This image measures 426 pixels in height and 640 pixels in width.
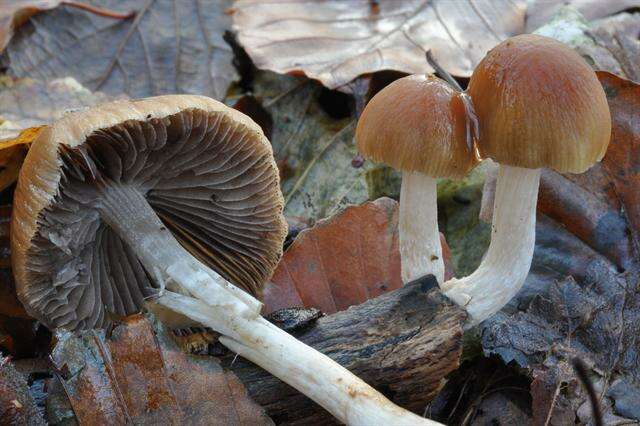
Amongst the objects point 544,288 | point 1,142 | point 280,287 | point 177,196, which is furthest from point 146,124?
point 544,288

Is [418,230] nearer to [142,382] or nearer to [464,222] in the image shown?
[464,222]

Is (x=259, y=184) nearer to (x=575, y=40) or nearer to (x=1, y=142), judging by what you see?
(x=1, y=142)

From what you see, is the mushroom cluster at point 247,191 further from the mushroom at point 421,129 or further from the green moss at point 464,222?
the green moss at point 464,222

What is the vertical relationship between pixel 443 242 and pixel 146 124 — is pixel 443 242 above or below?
below

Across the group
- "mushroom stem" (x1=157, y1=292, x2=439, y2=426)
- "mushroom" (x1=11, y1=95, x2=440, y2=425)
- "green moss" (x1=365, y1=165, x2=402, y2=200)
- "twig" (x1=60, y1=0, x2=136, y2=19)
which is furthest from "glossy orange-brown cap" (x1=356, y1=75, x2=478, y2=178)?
"twig" (x1=60, y1=0, x2=136, y2=19)

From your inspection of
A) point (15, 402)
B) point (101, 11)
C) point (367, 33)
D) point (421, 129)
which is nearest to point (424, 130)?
point (421, 129)

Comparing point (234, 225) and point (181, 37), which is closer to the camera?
point (234, 225)
